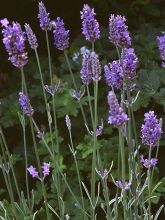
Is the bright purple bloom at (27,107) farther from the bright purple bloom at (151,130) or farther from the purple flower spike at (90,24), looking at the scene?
the bright purple bloom at (151,130)

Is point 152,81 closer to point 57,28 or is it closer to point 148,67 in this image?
point 148,67

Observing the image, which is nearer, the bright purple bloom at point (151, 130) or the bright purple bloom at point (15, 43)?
the bright purple bloom at point (15, 43)

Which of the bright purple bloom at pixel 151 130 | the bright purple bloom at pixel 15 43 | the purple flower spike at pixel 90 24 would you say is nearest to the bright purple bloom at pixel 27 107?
the bright purple bloom at pixel 15 43

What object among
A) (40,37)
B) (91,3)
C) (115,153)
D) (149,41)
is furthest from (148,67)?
(40,37)

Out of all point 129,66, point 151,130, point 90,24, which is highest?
point 90,24

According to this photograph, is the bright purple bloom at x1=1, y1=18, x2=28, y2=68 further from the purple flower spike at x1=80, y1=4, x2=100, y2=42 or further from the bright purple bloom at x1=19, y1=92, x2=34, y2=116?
the purple flower spike at x1=80, y1=4, x2=100, y2=42

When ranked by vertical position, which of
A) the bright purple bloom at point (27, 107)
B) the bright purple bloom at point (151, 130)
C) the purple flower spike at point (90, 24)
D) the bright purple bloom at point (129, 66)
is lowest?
the bright purple bloom at point (151, 130)

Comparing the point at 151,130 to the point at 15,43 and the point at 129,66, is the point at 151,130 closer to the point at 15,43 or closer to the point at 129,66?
the point at 129,66

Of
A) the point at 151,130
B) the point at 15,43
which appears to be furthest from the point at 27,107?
the point at 151,130

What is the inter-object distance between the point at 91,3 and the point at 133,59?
92.5 inches

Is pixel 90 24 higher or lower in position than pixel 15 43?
higher

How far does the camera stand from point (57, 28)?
105 inches

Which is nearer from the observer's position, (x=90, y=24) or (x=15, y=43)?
(x=15, y=43)

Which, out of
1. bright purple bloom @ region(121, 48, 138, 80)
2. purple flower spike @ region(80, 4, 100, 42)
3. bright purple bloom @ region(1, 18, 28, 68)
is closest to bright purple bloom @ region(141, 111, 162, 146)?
bright purple bloom @ region(121, 48, 138, 80)
